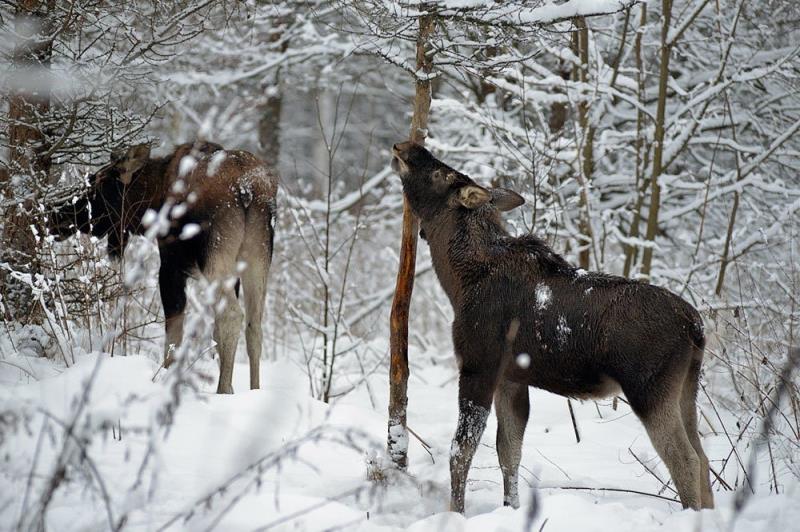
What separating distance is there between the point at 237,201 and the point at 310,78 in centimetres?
673

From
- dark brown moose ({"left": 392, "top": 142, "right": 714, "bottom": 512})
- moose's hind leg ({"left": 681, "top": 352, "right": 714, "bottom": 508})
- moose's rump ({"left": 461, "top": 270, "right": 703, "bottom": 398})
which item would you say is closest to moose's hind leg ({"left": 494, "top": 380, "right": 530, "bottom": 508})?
dark brown moose ({"left": 392, "top": 142, "right": 714, "bottom": 512})

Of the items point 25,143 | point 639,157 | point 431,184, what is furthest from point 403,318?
point 639,157

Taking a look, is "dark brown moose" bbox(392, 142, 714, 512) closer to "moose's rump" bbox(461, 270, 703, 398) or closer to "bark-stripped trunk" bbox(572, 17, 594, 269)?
"moose's rump" bbox(461, 270, 703, 398)

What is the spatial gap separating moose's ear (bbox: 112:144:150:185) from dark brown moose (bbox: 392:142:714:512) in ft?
10.0

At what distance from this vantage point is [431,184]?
477cm

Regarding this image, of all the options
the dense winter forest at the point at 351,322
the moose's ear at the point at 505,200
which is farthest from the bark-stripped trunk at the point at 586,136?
the moose's ear at the point at 505,200

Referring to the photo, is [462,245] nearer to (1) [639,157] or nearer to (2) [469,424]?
(2) [469,424]

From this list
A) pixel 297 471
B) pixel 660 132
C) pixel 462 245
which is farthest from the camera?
pixel 660 132

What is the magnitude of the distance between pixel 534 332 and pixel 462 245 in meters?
0.72

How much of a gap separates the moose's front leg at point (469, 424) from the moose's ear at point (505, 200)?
3.72 feet

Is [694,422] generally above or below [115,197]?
below

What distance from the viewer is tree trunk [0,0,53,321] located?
5.41 m

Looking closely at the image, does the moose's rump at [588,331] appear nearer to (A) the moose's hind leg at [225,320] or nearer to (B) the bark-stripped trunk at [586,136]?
(A) the moose's hind leg at [225,320]

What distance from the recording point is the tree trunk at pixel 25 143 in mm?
5410
